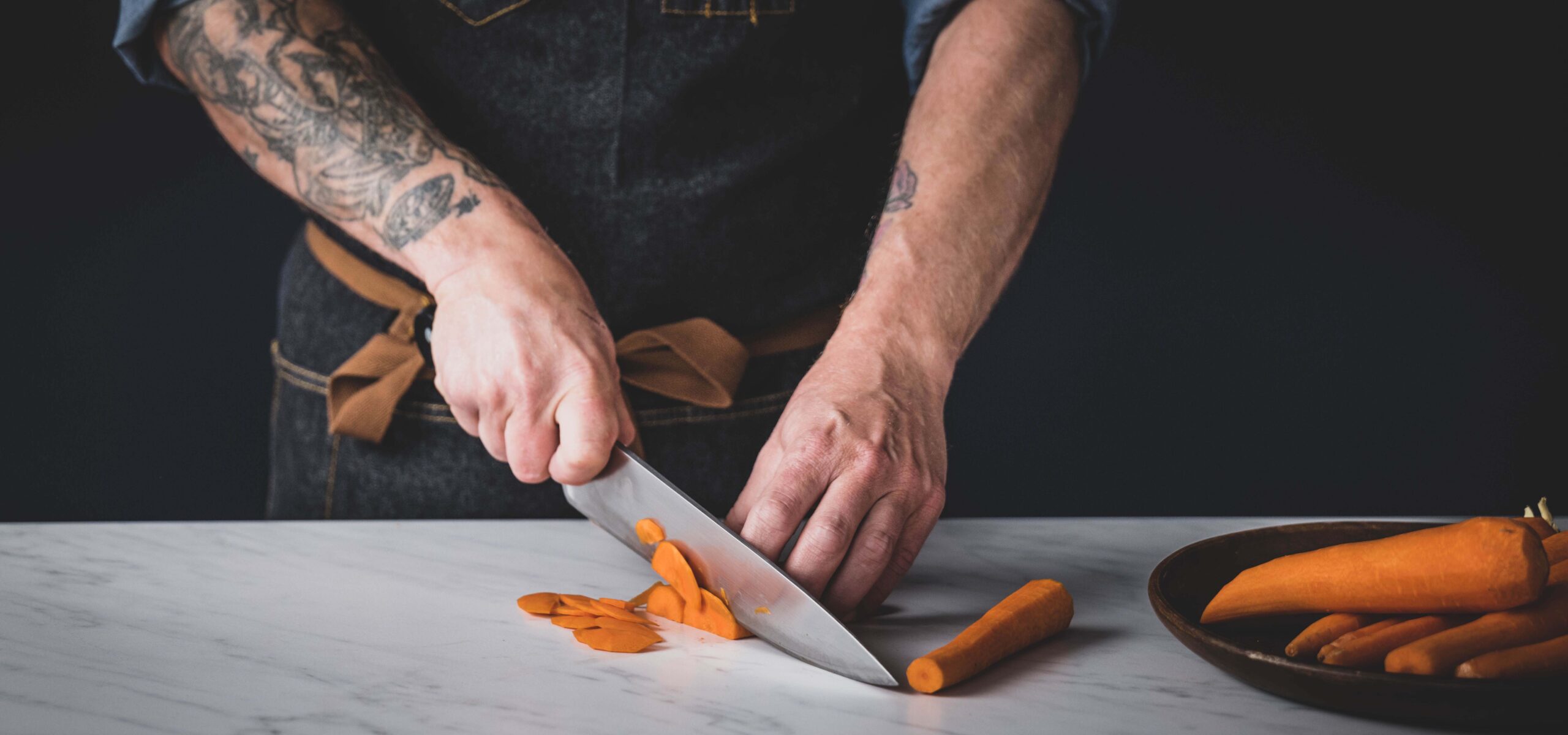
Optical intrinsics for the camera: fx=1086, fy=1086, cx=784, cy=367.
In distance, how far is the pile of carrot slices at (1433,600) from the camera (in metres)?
0.57

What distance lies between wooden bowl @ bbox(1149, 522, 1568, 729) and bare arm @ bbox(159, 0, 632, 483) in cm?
41

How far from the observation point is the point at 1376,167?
194cm

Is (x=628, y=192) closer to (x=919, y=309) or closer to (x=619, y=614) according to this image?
(x=919, y=309)

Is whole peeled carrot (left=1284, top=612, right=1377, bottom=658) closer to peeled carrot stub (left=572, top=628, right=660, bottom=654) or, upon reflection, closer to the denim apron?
peeled carrot stub (left=572, top=628, right=660, bottom=654)

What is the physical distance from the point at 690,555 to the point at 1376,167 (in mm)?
1685

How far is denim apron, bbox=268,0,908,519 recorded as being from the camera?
3.64 ft

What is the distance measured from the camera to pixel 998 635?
0.70m

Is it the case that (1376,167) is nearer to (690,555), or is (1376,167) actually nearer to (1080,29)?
(1080,29)

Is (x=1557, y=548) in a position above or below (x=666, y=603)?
above

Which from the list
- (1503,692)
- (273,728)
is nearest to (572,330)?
(273,728)

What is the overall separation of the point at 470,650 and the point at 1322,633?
533mm

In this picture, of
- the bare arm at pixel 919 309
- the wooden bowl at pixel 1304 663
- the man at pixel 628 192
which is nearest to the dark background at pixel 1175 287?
the man at pixel 628 192

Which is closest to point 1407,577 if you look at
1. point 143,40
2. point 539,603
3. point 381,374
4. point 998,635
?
point 998,635

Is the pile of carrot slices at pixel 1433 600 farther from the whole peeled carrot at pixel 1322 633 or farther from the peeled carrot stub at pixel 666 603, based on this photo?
the peeled carrot stub at pixel 666 603
